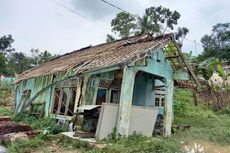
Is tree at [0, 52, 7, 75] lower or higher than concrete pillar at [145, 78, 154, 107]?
higher

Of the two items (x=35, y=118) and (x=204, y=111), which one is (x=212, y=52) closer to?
(x=204, y=111)

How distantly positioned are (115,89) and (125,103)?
3769mm

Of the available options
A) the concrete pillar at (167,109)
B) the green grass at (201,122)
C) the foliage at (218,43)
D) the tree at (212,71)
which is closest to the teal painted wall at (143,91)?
the concrete pillar at (167,109)

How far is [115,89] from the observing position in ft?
43.6

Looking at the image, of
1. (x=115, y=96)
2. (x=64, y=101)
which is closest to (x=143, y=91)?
(x=115, y=96)

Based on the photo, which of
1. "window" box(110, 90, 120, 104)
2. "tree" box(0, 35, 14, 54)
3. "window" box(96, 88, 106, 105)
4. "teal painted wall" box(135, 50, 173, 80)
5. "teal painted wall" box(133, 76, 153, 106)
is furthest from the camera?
"tree" box(0, 35, 14, 54)

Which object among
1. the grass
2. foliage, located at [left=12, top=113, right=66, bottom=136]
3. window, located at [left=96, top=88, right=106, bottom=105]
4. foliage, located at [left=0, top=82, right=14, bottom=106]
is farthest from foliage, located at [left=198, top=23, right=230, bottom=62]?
foliage, located at [left=12, top=113, right=66, bottom=136]

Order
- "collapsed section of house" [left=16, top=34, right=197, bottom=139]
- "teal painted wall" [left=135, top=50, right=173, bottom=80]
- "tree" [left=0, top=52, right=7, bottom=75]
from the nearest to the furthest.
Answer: "collapsed section of house" [left=16, top=34, right=197, bottom=139] < "teal painted wall" [left=135, top=50, right=173, bottom=80] < "tree" [left=0, top=52, right=7, bottom=75]

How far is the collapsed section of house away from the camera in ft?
31.5

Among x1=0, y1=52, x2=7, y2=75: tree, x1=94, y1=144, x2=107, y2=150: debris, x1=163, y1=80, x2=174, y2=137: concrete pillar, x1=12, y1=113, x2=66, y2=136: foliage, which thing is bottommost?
x1=94, y1=144, x2=107, y2=150: debris

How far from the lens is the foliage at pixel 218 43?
3885 centimetres

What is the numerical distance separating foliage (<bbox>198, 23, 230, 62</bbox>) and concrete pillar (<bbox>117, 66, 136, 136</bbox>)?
2978 centimetres

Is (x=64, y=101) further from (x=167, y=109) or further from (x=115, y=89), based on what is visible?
(x=167, y=109)

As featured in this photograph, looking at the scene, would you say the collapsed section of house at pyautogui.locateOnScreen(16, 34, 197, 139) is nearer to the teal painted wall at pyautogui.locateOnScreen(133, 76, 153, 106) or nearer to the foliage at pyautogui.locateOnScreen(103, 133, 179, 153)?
the teal painted wall at pyautogui.locateOnScreen(133, 76, 153, 106)
